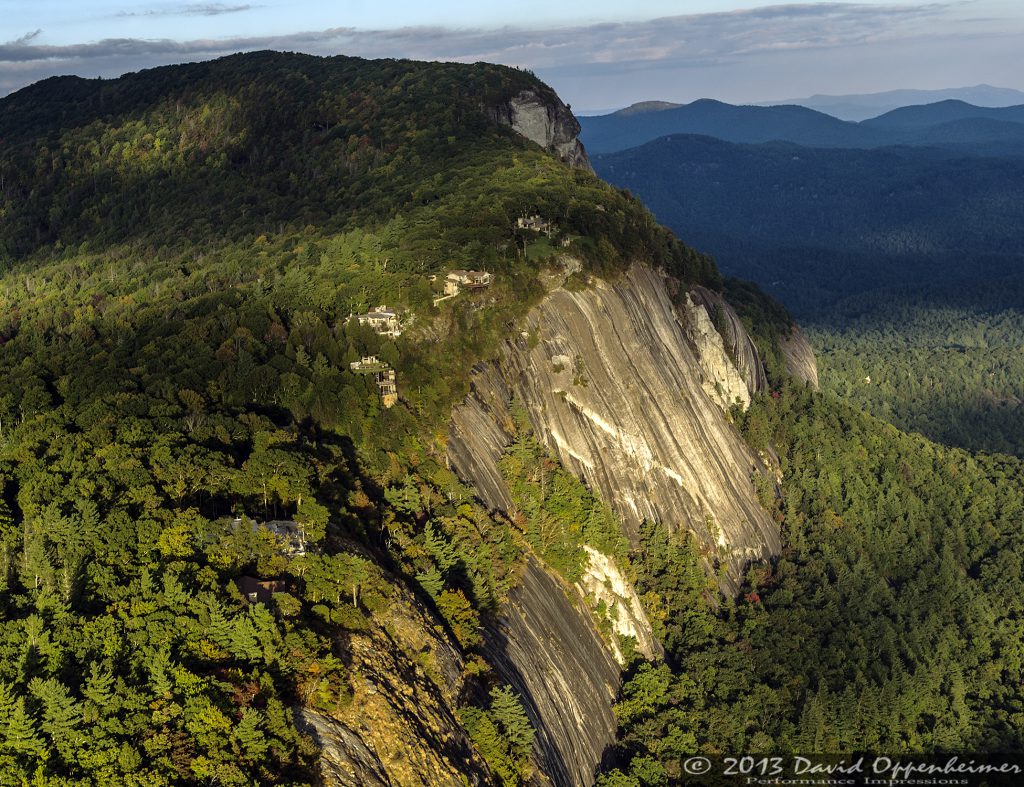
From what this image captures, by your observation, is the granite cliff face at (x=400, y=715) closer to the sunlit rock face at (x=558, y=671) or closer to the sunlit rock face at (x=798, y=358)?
the sunlit rock face at (x=558, y=671)

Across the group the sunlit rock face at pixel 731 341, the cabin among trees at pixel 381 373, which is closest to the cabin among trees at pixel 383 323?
the cabin among trees at pixel 381 373

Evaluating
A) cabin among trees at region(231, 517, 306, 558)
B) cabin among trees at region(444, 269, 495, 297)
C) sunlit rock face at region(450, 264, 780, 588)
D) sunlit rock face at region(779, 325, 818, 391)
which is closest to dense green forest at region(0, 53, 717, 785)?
cabin among trees at region(231, 517, 306, 558)

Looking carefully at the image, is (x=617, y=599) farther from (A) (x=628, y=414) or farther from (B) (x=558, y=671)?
(A) (x=628, y=414)

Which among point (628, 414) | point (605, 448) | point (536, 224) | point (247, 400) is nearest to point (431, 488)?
point (247, 400)

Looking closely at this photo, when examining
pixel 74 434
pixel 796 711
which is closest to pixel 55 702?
pixel 74 434

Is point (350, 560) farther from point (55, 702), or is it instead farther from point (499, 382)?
point (499, 382)

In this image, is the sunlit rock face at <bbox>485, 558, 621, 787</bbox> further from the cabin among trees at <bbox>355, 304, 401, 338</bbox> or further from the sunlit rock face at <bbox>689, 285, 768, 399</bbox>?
the sunlit rock face at <bbox>689, 285, 768, 399</bbox>
